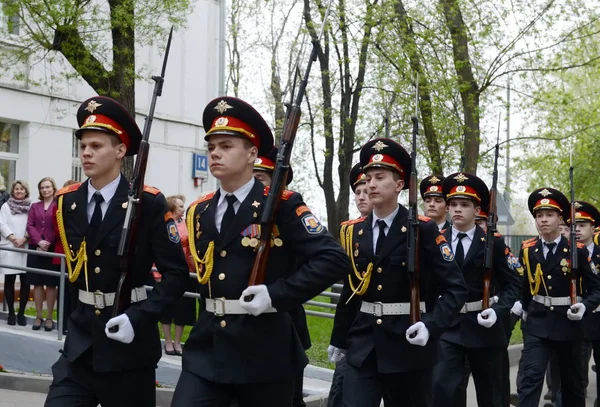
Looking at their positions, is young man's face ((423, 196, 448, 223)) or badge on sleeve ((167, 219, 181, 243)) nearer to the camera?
badge on sleeve ((167, 219, 181, 243))

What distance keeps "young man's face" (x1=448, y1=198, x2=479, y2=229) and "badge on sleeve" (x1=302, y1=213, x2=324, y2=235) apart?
11.7 ft

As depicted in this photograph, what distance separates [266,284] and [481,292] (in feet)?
11.9

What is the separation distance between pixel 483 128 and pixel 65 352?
20639 millimetres

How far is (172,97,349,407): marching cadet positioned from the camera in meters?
4.62

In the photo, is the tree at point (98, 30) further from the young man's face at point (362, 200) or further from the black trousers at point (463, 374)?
the black trousers at point (463, 374)

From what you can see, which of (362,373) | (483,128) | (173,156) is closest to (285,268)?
(362,373)

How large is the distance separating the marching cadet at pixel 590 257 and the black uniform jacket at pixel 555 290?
0.16 meters

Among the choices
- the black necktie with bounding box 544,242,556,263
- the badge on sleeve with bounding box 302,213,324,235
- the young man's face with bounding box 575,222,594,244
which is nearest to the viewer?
the badge on sleeve with bounding box 302,213,324,235

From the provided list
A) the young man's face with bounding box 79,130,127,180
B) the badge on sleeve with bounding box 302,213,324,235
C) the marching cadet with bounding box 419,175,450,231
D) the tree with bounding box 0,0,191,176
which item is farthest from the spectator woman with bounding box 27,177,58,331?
the badge on sleeve with bounding box 302,213,324,235

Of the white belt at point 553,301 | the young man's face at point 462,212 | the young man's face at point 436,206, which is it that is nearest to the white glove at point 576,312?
the white belt at point 553,301

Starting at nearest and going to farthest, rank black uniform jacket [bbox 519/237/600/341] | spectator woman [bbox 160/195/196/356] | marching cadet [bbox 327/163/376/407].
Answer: marching cadet [bbox 327/163/376/407] → black uniform jacket [bbox 519/237/600/341] → spectator woman [bbox 160/195/196/356]

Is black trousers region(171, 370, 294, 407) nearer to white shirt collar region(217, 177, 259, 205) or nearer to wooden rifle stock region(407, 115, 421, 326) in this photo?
white shirt collar region(217, 177, 259, 205)

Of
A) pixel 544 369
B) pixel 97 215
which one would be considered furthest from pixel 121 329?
pixel 544 369

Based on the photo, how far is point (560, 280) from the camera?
9078 mm
